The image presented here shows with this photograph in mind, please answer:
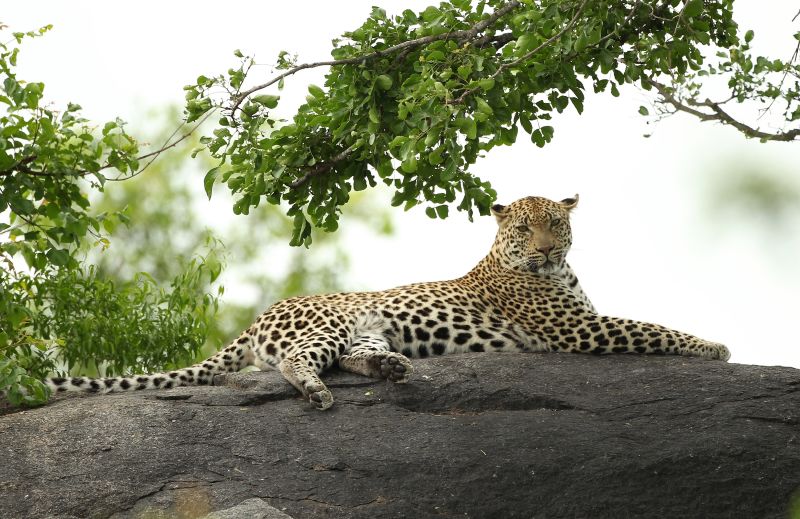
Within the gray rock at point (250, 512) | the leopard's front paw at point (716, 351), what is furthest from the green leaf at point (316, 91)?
the leopard's front paw at point (716, 351)

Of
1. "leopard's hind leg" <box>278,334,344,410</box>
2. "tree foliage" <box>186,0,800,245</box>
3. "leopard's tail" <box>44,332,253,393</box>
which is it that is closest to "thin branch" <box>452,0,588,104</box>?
"tree foliage" <box>186,0,800,245</box>

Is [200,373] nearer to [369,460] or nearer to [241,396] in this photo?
[241,396]

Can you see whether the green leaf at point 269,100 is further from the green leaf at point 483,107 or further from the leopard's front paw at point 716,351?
the leopard's front paw at point 716,351

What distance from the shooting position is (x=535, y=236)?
482 inches

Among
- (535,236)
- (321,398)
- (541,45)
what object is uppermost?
(541,45)

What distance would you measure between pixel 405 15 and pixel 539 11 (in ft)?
4.54

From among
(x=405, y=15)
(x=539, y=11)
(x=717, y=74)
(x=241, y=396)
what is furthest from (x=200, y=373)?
(x=717, y=74)

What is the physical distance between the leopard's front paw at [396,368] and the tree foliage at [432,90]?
1549mm

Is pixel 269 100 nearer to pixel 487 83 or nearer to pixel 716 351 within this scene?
pixel 487 83

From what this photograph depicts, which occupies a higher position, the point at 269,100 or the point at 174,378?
the point at 269,100

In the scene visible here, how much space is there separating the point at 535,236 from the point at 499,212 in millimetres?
632

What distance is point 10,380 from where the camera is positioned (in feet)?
31.4

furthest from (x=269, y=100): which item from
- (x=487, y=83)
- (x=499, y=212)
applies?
(x=499, y=212)

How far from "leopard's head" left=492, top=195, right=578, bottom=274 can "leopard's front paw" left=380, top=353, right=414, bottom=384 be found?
2552mm
